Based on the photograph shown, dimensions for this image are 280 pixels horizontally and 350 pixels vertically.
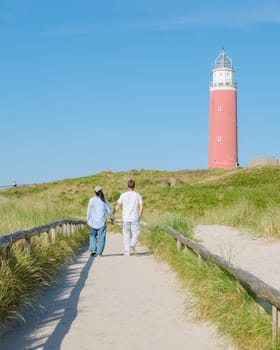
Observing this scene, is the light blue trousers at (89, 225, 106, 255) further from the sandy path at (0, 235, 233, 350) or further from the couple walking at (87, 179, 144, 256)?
the sandy path at (0, 235, 233, 350)

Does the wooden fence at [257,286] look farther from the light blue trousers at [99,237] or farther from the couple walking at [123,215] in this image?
the light blue trousers at [99,237]

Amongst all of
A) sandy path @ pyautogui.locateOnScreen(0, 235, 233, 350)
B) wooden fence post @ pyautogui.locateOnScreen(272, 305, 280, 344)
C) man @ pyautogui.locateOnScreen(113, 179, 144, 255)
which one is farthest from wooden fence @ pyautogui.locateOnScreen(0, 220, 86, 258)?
wooden fence post @ pyautogui.locateOnScreen(272, 305, 280, 344)

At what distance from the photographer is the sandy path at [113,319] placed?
6535 millimetres

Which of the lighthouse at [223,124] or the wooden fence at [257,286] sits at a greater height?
the lighthouse at [223,124]

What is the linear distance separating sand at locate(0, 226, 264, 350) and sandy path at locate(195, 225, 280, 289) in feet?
0.15

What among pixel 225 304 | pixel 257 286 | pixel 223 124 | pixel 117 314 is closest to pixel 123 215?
pixel 117 314

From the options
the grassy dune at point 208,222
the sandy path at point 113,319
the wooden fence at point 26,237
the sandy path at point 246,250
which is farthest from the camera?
the sandy path at point 246,250

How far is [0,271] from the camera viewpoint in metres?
7.85

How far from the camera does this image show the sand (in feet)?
21.5

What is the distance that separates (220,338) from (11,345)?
2.32 m

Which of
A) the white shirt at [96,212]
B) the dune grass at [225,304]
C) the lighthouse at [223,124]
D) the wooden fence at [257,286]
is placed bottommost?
the dune grass at [225,304]

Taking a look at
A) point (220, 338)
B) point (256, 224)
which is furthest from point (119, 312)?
point (256, 224)

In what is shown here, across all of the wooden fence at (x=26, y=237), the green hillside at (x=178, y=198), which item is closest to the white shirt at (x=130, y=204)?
the wooden fence at (x=26, y=237)

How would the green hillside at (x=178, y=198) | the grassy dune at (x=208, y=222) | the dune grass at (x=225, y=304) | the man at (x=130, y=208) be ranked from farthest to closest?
1. the green hillside at (x=178, y=198)
2. the man at (x=130, y=208)
3. the grassy dune at (x=208, y=222)
4. the dune grass at (x=225, y=304)
